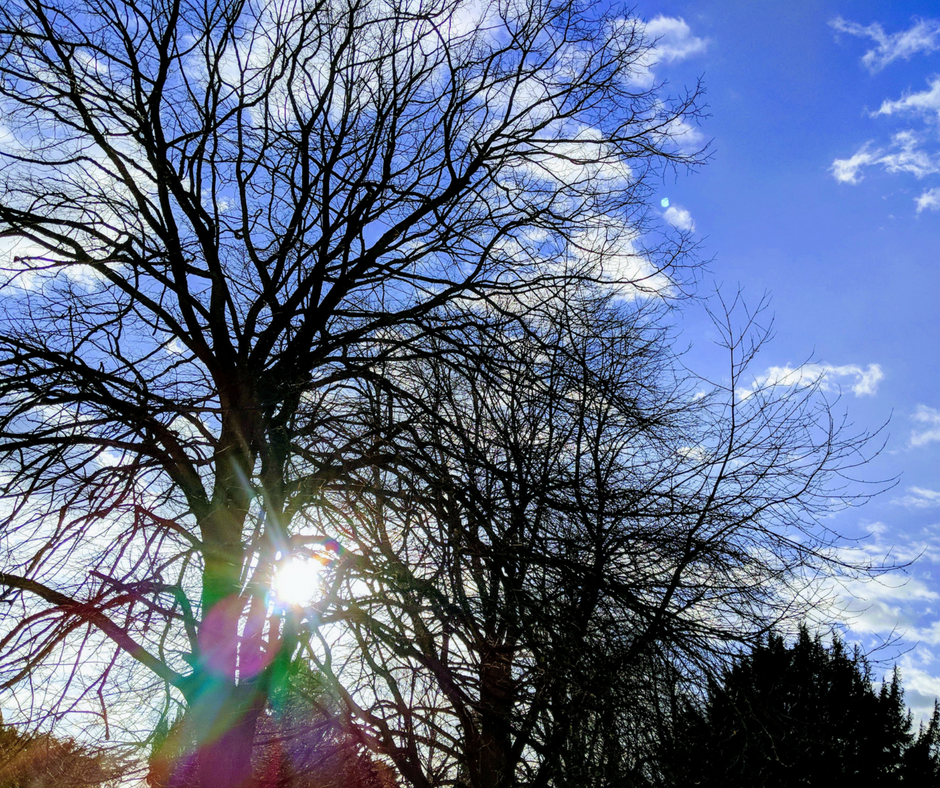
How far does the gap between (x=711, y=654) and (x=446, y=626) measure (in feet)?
5.03

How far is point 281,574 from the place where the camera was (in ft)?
14.1

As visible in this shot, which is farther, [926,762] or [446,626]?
[926,762]

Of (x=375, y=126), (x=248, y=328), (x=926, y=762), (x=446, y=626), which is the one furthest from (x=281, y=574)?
(x=926, y=762)

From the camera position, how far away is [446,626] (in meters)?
3.83

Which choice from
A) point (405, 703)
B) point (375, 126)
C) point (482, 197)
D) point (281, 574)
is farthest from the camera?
point (482, 197)

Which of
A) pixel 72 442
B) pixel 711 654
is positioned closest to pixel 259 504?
pixel 72 442

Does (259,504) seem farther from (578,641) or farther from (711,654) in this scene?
(711,654)

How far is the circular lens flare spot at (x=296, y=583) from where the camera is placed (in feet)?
13.6

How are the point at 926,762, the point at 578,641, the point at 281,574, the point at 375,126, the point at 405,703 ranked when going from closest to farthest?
the point at 578,641 < the point at 281,574 < the point at 405,703 < the point at 375,126 < the point at 926,762

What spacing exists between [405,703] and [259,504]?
1.61 metres

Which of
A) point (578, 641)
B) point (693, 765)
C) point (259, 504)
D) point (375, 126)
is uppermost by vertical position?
point (375, 126)

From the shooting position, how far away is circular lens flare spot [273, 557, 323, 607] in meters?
4.14

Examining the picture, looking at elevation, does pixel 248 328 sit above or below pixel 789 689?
above

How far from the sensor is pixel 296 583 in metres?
4.24
